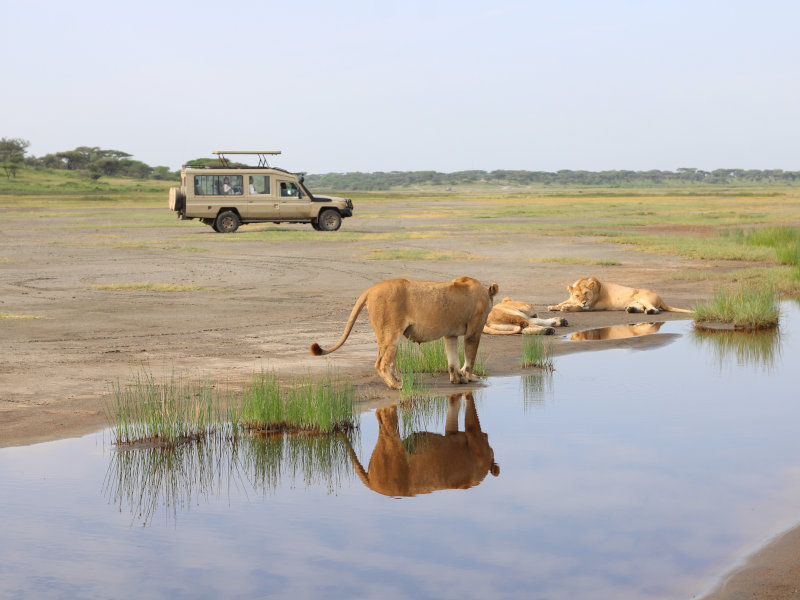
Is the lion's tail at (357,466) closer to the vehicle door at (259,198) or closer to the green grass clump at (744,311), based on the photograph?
the green grass clump at (744,311)

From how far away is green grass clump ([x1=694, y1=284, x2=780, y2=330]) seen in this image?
15.5 metres

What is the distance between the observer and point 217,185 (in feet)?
124

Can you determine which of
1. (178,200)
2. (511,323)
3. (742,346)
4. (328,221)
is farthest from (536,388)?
(328,221)

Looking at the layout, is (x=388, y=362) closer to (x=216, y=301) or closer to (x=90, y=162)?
(x=216, y=301)

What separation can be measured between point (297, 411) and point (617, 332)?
7.65m

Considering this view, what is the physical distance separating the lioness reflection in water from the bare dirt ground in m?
1.28

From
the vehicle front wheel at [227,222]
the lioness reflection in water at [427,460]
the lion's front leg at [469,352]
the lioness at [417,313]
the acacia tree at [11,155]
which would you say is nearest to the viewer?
the lioness reflection in water at [427,460]

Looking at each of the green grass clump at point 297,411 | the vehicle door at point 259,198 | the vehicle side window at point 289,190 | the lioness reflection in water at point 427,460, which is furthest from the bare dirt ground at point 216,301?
the vehicle side window at point 289,190

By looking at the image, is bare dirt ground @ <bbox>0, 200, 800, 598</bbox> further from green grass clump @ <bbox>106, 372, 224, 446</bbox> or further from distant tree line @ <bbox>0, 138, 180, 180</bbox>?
distant tree line @ <bbox>0, 138, 180, 180</bbox>

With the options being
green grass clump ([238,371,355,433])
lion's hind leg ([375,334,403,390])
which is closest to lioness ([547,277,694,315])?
lion's hind leg ([375,334,403,390])

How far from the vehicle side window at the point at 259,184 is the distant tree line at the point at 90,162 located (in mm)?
78200

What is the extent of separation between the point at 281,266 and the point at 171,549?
19556 mm

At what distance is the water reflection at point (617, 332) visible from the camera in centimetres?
1489

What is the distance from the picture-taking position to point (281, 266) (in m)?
25.5
